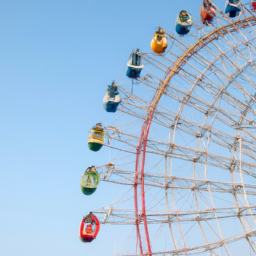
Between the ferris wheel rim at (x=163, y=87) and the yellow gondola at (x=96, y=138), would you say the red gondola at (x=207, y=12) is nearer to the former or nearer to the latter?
the ferris wheel rim at (x=163, y=87)

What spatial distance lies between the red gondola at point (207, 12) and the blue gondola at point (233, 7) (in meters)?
0.63

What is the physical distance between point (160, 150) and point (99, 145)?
266cm

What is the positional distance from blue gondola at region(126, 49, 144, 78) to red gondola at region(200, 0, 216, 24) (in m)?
3.80

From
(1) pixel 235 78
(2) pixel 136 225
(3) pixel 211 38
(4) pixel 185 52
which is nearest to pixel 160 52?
(4) pixel 185 52

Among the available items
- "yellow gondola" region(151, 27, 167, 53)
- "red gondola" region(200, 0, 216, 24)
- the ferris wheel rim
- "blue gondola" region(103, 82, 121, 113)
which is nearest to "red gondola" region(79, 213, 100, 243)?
the ferris wheel rim

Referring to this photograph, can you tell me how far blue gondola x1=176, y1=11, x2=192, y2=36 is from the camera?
19.7 m

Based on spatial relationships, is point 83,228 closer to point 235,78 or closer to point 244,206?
point 244,206

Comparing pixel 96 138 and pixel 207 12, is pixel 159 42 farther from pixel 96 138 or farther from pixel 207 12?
pixel 96 138

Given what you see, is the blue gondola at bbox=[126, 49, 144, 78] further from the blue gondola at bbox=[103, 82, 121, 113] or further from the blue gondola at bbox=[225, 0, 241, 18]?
the blue gondola at bbox=[225, 0, 241, 18]

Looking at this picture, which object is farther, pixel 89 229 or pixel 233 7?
pixel 233 7

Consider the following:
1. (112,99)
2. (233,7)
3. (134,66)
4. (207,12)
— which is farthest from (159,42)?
(233,7)

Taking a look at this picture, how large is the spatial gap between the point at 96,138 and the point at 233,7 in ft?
27.5

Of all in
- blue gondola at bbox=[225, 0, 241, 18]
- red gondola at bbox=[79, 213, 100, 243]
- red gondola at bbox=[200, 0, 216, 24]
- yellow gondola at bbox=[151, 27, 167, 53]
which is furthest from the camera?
red gondola at bbox=[200, 0, 216, 24]

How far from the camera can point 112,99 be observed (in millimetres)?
18312
